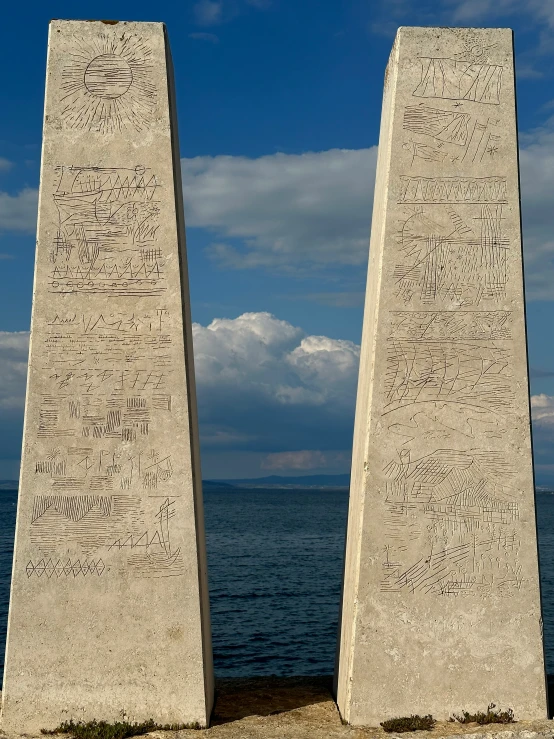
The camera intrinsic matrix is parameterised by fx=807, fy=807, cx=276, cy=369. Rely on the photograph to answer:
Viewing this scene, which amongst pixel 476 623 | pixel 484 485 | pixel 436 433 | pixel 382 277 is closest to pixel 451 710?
pixel 476 623

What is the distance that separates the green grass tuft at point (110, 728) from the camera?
1005cm

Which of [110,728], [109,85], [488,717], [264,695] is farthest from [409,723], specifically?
[109,85]

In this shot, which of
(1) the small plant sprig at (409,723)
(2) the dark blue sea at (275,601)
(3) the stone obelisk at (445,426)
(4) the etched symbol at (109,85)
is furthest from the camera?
(2) the dark blue sea at (275,601)

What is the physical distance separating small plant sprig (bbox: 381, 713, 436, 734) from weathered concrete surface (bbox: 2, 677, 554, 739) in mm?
115

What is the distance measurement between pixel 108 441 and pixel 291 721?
4504mm

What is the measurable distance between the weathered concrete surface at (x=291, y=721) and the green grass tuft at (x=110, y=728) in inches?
6.6

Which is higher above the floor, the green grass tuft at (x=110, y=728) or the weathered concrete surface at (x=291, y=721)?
the green grass tuft at (x=110, y=728)

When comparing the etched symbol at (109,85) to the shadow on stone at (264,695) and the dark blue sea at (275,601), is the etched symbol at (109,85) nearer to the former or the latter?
the shadow on stone at (264,695)

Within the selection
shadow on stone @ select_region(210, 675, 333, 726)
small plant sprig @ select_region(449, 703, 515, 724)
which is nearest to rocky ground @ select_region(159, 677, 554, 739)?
shadow on stone @ select_region(210, 675, 333, 726)

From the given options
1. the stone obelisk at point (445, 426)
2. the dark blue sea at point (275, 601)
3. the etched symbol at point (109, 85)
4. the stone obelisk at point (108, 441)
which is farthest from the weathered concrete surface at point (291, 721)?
the etched symbol at point (109, 85)

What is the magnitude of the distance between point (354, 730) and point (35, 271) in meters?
7.24

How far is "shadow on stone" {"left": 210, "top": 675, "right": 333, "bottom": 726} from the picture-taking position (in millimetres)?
11219

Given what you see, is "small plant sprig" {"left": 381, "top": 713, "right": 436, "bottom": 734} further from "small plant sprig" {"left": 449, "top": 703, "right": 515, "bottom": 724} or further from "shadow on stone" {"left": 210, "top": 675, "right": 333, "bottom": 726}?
"shadow on stone" {"left": 210, "top": 675, "right": 333, "bottom": 726}

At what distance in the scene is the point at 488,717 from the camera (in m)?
10.4
